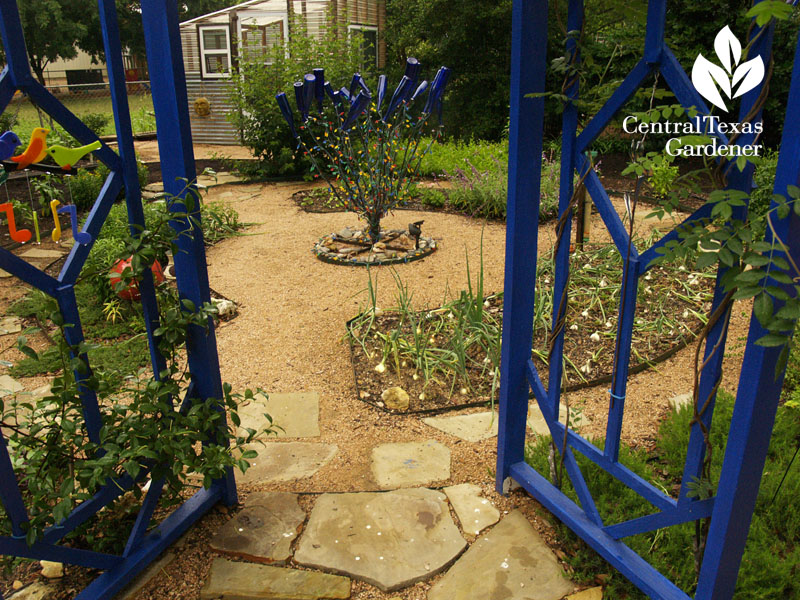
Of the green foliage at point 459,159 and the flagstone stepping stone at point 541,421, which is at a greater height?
the green foliage at point 459,159

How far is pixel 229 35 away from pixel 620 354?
39.2 feet

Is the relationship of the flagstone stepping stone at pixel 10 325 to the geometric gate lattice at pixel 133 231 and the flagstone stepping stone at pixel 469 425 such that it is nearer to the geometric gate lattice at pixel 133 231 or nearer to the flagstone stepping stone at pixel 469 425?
the geometric gate lattice at pixel 133 231

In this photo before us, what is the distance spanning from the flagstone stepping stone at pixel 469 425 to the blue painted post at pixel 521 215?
48 cm

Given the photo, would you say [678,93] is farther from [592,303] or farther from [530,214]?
[592,303]

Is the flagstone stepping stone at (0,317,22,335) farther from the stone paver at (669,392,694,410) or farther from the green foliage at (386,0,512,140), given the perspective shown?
the green foliage at (386,0,512,140)

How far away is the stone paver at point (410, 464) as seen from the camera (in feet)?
7.75

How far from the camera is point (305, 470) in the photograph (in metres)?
2.45

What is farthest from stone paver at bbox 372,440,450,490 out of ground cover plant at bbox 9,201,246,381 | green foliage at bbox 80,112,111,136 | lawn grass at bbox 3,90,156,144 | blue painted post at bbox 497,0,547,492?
lawn grass at bbox 3,90,156,144

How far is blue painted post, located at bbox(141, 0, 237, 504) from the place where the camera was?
1623 millimetres

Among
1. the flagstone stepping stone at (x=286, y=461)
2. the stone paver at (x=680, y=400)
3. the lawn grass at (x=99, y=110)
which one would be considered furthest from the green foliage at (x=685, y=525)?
the lawn grass at (x=99, y=110)

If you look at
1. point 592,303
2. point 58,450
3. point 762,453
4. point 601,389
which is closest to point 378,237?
point 592,303

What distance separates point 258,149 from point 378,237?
3808 mm

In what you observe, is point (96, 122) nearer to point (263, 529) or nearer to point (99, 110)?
point (99, 110)

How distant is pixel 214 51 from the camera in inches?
472
